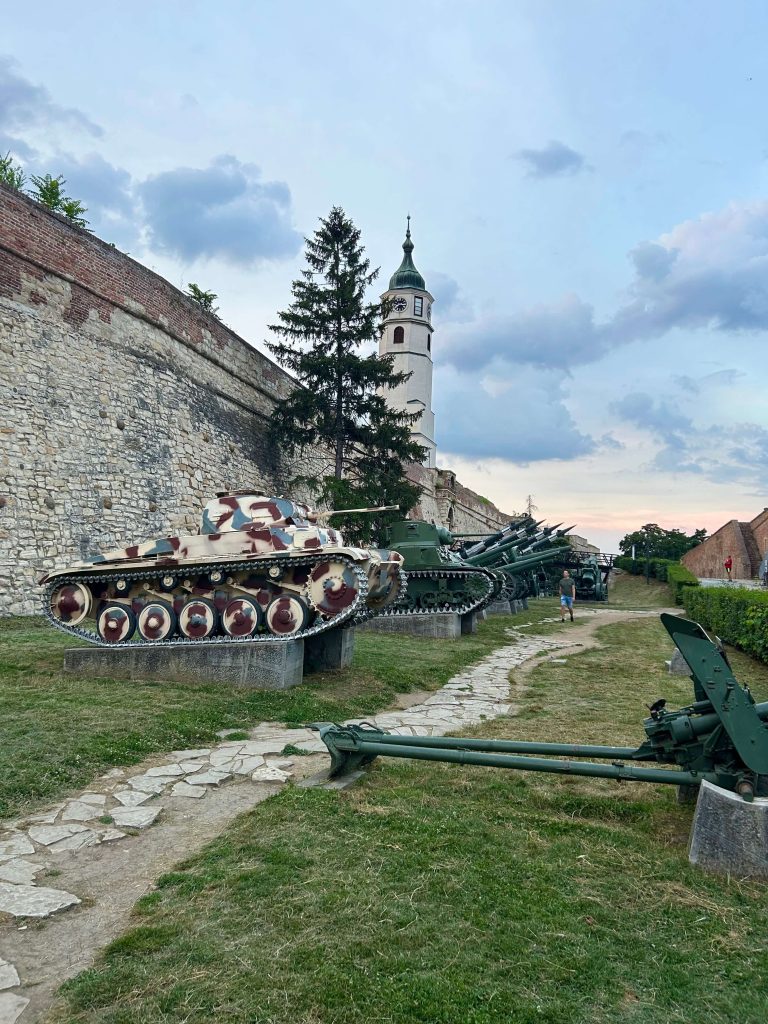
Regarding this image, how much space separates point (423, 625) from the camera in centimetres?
1384

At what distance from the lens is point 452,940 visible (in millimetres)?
2627

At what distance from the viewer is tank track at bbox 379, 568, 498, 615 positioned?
13.9m

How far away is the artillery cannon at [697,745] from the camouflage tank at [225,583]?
12.7ft

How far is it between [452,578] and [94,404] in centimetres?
785

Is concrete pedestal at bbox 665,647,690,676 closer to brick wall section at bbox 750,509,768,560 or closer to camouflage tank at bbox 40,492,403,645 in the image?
camouflage tank at bbox 40,492,403,645

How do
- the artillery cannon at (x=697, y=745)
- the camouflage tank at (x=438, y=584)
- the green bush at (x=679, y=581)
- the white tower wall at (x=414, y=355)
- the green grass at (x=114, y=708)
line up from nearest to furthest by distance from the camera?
the artillery cannon at (x=697, y=745) < the green grass at (x=114, y=708) < the camouflage tank at (x=438, y=584) < the green bush at (x=679, y=581) < the white tower wall at (x=414, y=355)

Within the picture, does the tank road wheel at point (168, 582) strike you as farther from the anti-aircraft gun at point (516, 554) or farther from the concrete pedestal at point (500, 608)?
the concrete pedestal at point (500, 608)

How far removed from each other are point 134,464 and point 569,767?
12672mm

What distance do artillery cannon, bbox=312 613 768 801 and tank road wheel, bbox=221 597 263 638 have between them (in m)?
4.24

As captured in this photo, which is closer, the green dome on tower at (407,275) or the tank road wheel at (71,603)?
the tank road wheel at (71,603)

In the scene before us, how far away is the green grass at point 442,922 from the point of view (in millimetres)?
2287

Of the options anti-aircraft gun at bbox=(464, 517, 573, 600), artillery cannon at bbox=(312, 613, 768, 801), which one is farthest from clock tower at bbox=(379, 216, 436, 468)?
artillery cannon at bbox=(312, 613, 768, 801)

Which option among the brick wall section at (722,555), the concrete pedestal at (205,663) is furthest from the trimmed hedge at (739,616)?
the brick wall section at (722,555)

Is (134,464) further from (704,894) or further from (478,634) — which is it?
(704,894)
